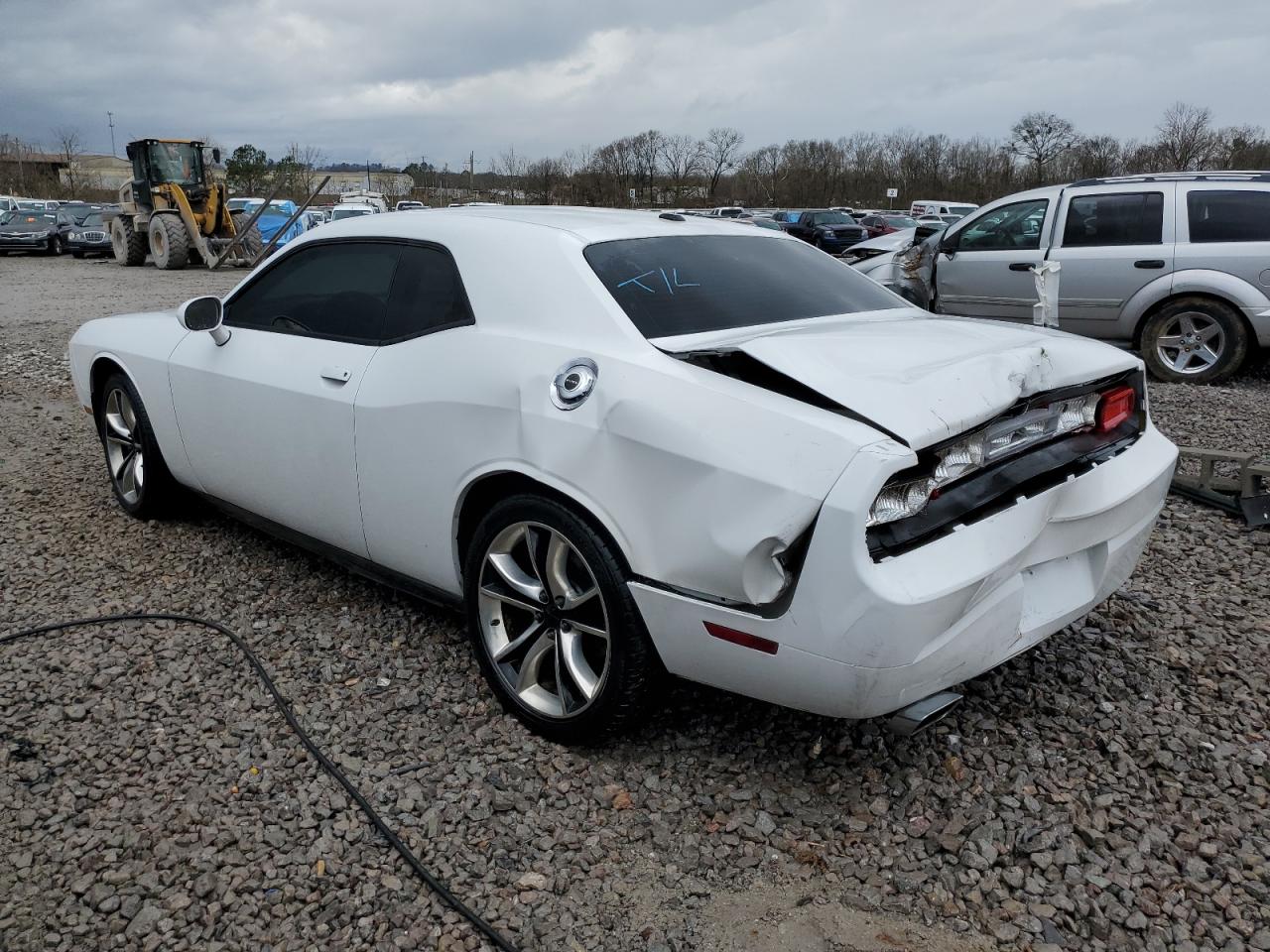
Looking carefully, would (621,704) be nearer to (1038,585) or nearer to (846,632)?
(846,632)

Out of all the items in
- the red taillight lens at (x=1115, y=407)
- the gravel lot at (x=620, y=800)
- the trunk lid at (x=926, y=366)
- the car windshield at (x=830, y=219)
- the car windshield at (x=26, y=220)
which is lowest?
the gravel lot at (x=620, y=800)

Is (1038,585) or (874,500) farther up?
(874,500)

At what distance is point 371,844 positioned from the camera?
98.0 inches

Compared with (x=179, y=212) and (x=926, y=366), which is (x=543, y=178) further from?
(x=926, y=366)

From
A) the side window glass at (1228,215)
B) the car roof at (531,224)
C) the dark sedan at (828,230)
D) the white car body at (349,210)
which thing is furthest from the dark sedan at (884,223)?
the car roof at (531,224)

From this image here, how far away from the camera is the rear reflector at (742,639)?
2.28 metres

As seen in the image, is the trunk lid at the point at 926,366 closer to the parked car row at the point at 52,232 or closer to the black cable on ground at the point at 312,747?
the black cable on ground at the point at 312,747

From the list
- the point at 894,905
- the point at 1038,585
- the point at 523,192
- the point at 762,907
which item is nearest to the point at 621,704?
the point at 762,907

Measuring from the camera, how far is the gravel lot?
2.22 meters

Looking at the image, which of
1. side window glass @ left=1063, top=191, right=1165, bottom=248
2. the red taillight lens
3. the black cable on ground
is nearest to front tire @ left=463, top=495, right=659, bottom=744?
the black cable on ground

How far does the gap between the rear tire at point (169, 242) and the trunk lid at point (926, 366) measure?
22561mm

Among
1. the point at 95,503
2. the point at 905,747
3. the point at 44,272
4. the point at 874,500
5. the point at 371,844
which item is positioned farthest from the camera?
the point at 44,272

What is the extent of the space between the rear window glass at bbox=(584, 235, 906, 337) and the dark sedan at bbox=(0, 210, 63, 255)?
101 ft

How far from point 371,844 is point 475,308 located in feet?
5.14
